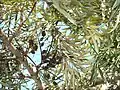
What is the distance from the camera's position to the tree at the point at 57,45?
1521 millimetres

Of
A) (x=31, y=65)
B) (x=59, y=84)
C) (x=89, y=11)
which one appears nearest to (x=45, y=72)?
(x=31, y=65)

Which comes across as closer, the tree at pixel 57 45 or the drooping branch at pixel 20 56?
the tree at pixel 57 45

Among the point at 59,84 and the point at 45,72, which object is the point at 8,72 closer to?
the point at 45,72

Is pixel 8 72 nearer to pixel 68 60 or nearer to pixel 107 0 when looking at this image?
pixel 68 60

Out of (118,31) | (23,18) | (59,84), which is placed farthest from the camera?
(59,84)

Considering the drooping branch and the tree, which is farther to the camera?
the drooping branch

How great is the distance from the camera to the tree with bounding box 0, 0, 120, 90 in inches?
59.9

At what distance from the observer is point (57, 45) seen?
5.56 ft

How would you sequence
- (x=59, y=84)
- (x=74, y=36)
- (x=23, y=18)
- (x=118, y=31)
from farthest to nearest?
(x=59, y=84) → (x=23, y=18) → (x=74, y=36) → (x=118, y=31)

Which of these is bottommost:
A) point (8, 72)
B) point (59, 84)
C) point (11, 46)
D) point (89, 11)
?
point (59, 84)

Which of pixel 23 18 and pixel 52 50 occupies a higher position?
pixel 23 18

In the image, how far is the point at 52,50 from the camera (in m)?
1.73

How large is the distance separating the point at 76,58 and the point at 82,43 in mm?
74

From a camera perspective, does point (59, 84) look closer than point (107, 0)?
No
